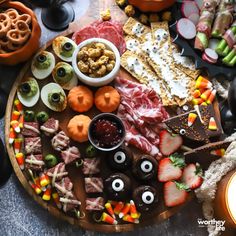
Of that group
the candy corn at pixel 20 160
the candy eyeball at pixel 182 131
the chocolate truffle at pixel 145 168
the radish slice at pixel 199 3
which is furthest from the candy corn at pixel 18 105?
the radish slice at pixel 199 3

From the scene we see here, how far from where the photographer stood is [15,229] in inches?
82.9

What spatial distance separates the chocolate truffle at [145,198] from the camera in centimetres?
201

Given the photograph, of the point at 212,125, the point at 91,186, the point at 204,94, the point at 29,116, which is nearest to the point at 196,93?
the point at 204,94

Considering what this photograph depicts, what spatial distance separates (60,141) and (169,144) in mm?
474

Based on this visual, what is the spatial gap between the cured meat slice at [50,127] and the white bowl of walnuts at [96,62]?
223 millimetres

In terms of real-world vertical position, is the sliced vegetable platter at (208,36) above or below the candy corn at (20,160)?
above

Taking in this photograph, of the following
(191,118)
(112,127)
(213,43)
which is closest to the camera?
(112,127)

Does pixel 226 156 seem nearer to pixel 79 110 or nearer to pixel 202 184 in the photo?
pixel 202 184

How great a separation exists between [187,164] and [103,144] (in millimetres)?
385

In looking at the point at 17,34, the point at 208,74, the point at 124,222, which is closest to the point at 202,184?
the point at 124,222

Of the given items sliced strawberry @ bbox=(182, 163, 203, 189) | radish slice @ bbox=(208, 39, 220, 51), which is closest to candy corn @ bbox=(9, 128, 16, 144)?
sliced strawberry @ bbox=(182, 163, 203, 189)

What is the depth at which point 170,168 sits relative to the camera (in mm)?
2070

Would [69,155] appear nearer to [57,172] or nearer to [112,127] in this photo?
[57,172]

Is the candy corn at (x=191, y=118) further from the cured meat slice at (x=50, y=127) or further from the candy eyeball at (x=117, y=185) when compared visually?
the cured meat slice at (x=50, y=127)
